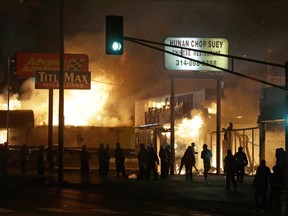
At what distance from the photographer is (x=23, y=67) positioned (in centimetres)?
3341

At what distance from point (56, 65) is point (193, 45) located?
24.8 ft

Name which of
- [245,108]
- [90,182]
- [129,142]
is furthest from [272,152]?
[129,142]

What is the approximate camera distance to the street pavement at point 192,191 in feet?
56.9

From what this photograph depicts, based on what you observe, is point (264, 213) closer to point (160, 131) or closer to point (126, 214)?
point (126, 214)

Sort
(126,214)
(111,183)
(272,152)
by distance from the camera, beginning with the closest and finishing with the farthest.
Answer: (126,214) < (111,183) < (272,152)

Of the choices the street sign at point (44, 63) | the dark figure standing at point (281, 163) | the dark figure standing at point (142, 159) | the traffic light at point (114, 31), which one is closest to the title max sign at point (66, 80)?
the street sign at point (44, 63)

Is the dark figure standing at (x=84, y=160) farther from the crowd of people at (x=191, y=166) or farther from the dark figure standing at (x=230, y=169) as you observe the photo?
the dark figure standing at (x=230, y=169)

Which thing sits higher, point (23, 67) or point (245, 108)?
point (23, 67)

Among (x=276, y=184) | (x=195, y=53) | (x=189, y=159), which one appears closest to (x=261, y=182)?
(x=276, y=184)

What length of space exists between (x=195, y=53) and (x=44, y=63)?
8185mm

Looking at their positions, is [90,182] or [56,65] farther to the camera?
[56,65]

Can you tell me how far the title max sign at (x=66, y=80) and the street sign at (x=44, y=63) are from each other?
140 cm

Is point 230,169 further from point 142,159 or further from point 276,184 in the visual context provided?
point 142,159

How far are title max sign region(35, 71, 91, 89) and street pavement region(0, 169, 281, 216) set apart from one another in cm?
486
